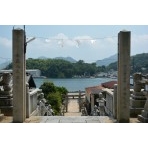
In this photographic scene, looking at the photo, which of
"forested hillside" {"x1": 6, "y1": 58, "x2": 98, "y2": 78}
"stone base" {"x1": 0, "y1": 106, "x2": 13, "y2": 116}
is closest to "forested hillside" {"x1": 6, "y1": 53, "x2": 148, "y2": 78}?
"forested hillside" {"x1": 6, "y1": 58, "x2": 98, "y2": 78}

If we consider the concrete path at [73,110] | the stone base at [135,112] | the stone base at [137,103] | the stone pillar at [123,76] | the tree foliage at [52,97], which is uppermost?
the stone pillar at [123,76]

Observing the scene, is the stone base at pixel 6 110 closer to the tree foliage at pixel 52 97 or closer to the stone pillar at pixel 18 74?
the stone pillar at pixel 18 74

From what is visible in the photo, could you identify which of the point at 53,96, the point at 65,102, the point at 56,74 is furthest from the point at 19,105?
the point at 56,74

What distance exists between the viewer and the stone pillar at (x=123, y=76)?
8.08 metres

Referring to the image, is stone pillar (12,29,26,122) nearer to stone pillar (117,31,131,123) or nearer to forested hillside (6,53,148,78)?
stone pillar (117,31,131,123)

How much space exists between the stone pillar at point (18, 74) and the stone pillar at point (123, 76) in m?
2.73

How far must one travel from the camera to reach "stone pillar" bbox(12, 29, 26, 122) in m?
8.03

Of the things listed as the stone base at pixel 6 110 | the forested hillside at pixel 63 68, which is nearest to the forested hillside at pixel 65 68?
the forested hillside at pixel 63 68

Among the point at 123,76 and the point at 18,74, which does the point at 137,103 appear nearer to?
the point at 123,76

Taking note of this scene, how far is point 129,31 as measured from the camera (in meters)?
8.09

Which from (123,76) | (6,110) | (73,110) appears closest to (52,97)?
(73,110)

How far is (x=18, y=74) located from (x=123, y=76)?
2.95 metres

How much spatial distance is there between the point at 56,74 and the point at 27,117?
3689 centimetres

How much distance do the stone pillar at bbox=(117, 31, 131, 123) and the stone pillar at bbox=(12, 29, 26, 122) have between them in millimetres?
2729
